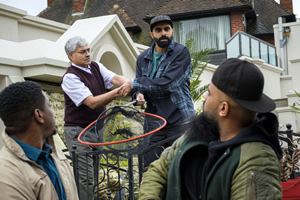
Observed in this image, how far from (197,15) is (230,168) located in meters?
26.3

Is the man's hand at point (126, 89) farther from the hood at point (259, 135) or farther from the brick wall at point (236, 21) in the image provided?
the brick wall at point (236, 21)

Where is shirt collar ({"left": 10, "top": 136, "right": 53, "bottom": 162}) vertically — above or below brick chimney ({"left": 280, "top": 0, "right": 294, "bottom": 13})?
below

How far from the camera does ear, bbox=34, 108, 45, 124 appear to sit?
303 centimetres

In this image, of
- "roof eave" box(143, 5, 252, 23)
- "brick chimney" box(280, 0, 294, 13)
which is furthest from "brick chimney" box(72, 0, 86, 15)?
"brick chimney" box(280, 0, 294, 13)

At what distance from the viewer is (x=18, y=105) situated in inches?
116

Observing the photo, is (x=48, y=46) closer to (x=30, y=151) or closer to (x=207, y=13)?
(x=30, y=151)

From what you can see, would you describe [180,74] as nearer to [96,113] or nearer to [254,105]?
[96,113]

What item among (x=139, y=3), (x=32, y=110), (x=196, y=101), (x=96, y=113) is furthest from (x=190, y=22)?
(x=32, y=110)


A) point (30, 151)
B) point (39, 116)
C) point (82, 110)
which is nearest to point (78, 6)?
point (82, 110)

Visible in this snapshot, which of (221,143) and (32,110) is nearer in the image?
(221,143)

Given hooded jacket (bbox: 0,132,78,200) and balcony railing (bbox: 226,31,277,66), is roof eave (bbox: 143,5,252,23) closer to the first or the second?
balcony railing (bbox: 226,31,277,66)

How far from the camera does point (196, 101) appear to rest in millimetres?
14219

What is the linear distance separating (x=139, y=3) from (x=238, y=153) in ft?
105

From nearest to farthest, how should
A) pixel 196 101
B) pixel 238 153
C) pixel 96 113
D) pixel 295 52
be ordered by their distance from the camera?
pixel 238 153, pixel 96 113, pixel 196 101, pixel 295 52
